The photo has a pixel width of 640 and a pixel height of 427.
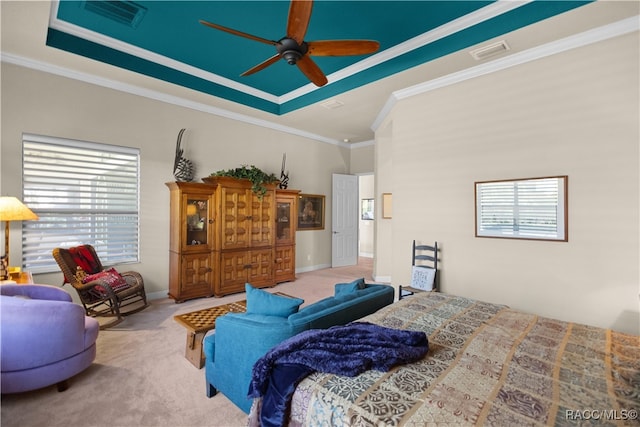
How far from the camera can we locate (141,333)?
129 inches

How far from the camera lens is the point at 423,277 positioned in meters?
3.89

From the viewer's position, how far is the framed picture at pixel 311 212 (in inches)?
263

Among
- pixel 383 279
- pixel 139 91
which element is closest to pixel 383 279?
pixel 383 279

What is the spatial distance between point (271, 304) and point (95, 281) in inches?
105

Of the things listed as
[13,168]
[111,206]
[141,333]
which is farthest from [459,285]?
[13,168]

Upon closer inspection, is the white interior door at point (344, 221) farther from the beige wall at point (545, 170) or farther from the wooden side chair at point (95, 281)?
the wooden side chair at point (95, 281)

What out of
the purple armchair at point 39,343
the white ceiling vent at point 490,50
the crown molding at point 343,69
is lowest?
the purple armchair at point 39,343

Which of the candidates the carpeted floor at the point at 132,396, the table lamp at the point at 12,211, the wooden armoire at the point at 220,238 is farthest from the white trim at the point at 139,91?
the carpeted floor at the point at 132,396

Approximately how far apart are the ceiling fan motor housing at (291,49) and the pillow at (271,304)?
1.98 metres

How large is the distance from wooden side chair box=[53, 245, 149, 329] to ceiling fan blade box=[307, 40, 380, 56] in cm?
→ 338

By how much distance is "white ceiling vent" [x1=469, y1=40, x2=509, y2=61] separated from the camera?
307 cm

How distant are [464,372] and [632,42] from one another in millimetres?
3376

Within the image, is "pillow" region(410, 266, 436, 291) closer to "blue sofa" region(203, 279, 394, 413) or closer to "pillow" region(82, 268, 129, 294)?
"blue sofa" region(203, 279, 394, 413)

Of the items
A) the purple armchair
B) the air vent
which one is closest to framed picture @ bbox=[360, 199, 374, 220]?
the air vent
